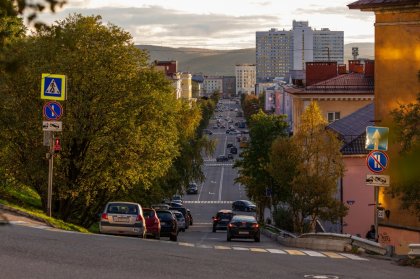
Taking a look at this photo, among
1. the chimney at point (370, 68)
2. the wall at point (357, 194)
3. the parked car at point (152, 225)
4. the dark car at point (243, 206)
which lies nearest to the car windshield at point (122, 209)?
the parked car at point (152, 225)

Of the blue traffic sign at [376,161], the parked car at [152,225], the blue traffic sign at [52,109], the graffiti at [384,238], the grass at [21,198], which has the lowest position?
the graffiti at [384,238]

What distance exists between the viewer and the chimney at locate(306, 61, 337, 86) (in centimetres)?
8769

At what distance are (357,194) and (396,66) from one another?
20.7 m

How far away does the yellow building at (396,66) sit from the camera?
34.9m

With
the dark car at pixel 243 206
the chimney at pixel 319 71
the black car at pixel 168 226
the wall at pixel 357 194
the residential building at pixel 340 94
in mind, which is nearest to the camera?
the black car at pixel 168 226

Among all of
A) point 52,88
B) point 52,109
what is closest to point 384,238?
point 52,109

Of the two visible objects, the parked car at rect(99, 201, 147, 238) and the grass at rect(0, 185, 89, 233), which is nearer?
the parked car at rect(99, 201, 147, 238)

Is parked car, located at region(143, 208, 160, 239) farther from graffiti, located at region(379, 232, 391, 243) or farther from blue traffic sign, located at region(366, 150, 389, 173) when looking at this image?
blue traffic sign, located at region(366, 150, 389, 173)

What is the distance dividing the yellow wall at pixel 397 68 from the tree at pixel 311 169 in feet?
27.4

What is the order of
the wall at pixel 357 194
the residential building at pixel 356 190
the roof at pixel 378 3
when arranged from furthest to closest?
the wall at pixel 357 194 → the residential building at pixel 356 190 → the roof at pixel 378 3

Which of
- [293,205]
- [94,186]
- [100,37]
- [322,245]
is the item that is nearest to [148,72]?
[100,37]

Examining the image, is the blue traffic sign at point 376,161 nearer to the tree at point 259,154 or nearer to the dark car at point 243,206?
the tree at point 259,154

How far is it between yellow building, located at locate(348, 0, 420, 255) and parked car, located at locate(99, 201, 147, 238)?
11899 millimetres

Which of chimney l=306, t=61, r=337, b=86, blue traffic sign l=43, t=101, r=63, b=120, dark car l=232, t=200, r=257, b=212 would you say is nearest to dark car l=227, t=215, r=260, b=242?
blue traffic sign l=43, t=101, r=63, b=120
